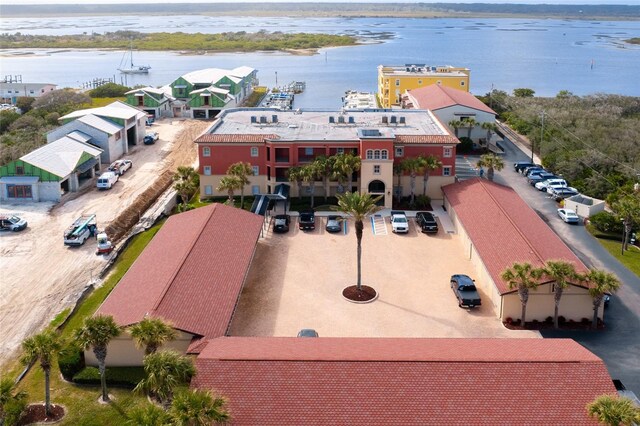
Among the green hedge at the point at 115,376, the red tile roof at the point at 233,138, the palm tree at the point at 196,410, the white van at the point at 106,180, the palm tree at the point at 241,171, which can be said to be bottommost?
the green hedge at the point at 115,376

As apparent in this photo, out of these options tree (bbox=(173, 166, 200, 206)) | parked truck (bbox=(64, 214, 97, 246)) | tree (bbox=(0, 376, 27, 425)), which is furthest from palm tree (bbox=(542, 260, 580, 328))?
parked truck (bbox=(64, 214, 97, 246))

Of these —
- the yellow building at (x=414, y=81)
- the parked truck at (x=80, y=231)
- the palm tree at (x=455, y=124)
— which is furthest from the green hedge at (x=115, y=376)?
the yellow building at (x=414, y=81)

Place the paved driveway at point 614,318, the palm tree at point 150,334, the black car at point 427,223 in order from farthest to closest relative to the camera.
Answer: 1. the black car at point 427,223
2. the paved driveway at point 614,318
3. the palm tree at point 150,334

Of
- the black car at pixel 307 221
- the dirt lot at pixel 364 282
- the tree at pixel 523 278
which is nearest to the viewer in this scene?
the tree at pixel 523 278

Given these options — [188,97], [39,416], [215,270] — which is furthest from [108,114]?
[39,416]

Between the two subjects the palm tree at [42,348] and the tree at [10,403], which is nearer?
the tree at [10,403]

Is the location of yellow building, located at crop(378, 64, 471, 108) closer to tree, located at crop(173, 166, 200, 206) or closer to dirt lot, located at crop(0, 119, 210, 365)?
dirt lot, located at crop(0, 119, 210, 365)

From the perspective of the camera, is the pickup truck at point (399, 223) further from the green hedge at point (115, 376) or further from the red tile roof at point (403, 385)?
the green hedge at point (115, 376)

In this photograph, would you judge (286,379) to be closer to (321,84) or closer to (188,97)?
(188,97)
